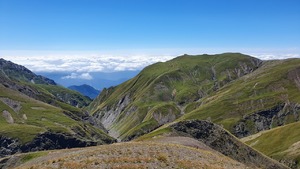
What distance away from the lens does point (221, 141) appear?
8538 cm

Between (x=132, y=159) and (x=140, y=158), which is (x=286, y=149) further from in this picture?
(x=132, y=159)

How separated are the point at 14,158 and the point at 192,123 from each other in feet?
157

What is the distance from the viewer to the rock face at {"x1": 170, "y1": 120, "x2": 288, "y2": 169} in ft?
275

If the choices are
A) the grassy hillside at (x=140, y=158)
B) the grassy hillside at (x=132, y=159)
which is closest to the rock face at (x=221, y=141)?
the grassy hillside at (x=140, y=158)

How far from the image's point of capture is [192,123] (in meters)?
90.6

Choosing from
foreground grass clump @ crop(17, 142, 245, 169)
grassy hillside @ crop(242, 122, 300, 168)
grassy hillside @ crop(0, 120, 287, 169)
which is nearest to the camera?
foreground grass clump @ crop(17, 142, 245, 169)

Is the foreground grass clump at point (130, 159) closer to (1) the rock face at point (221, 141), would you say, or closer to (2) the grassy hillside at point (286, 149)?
(1) the rock face at point (221, 141)

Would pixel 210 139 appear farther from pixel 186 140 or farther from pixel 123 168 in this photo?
pixel 123 168

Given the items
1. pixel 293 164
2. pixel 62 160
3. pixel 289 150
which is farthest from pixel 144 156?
pixel 289 150

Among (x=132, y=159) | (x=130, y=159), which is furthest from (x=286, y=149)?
(x=130, y=159)

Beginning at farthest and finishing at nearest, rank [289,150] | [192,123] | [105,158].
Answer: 1. [289,150]
2. [192,123]
3. [105,158]

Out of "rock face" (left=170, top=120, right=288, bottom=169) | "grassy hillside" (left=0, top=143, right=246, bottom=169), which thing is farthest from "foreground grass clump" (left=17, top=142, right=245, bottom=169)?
"rock face" (left=170, top=120, right=288, bottom=169)

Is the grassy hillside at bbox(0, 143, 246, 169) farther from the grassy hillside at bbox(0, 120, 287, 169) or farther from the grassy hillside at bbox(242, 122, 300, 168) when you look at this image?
the grassy hillside at bbox(242, 122, 300, 168)

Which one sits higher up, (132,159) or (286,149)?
(132,159)
